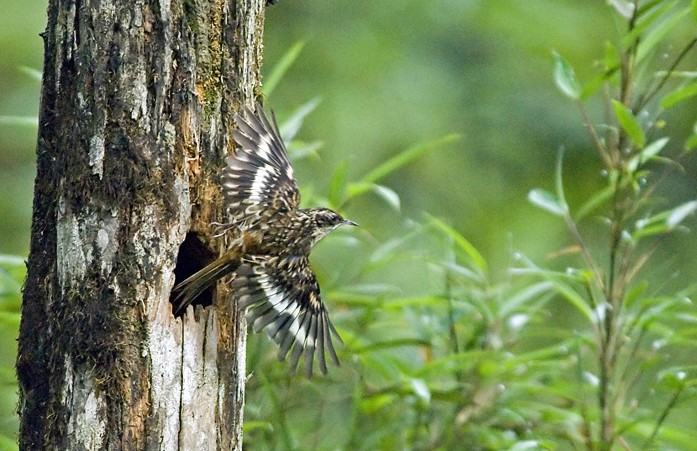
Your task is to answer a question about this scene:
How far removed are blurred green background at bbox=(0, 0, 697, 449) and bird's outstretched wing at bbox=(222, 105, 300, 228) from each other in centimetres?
258

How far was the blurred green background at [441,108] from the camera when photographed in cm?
643

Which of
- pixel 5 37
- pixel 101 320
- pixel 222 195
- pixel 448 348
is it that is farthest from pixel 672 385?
pixel 5 37

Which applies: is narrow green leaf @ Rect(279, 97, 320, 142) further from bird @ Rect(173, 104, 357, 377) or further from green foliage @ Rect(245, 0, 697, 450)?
bird @ Rect(173, 104, 357, 377)

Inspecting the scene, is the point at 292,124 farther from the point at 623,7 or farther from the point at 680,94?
the point at 680,94

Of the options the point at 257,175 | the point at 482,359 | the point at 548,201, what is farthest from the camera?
the point at 482,359

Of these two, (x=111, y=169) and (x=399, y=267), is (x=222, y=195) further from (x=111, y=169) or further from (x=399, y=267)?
(x=399, y=267)

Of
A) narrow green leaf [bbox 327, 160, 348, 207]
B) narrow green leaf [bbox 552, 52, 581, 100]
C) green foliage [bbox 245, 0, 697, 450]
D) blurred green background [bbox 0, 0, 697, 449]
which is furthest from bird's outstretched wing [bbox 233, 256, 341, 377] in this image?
blurred green background [bbox 0, 0, 697, 449]

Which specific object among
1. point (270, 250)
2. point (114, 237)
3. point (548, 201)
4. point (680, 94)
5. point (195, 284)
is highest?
point (680, 94)

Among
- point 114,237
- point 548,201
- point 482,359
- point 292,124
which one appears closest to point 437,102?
point 292,124

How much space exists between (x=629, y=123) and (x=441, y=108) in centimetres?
333

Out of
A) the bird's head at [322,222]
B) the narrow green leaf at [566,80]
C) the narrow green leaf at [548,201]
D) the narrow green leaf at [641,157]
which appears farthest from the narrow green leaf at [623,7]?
the bird's head at [322,222]

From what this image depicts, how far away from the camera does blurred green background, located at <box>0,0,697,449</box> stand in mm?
6426

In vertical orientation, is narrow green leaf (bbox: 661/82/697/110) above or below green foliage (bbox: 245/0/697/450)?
above

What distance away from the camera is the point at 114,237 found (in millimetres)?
2789
